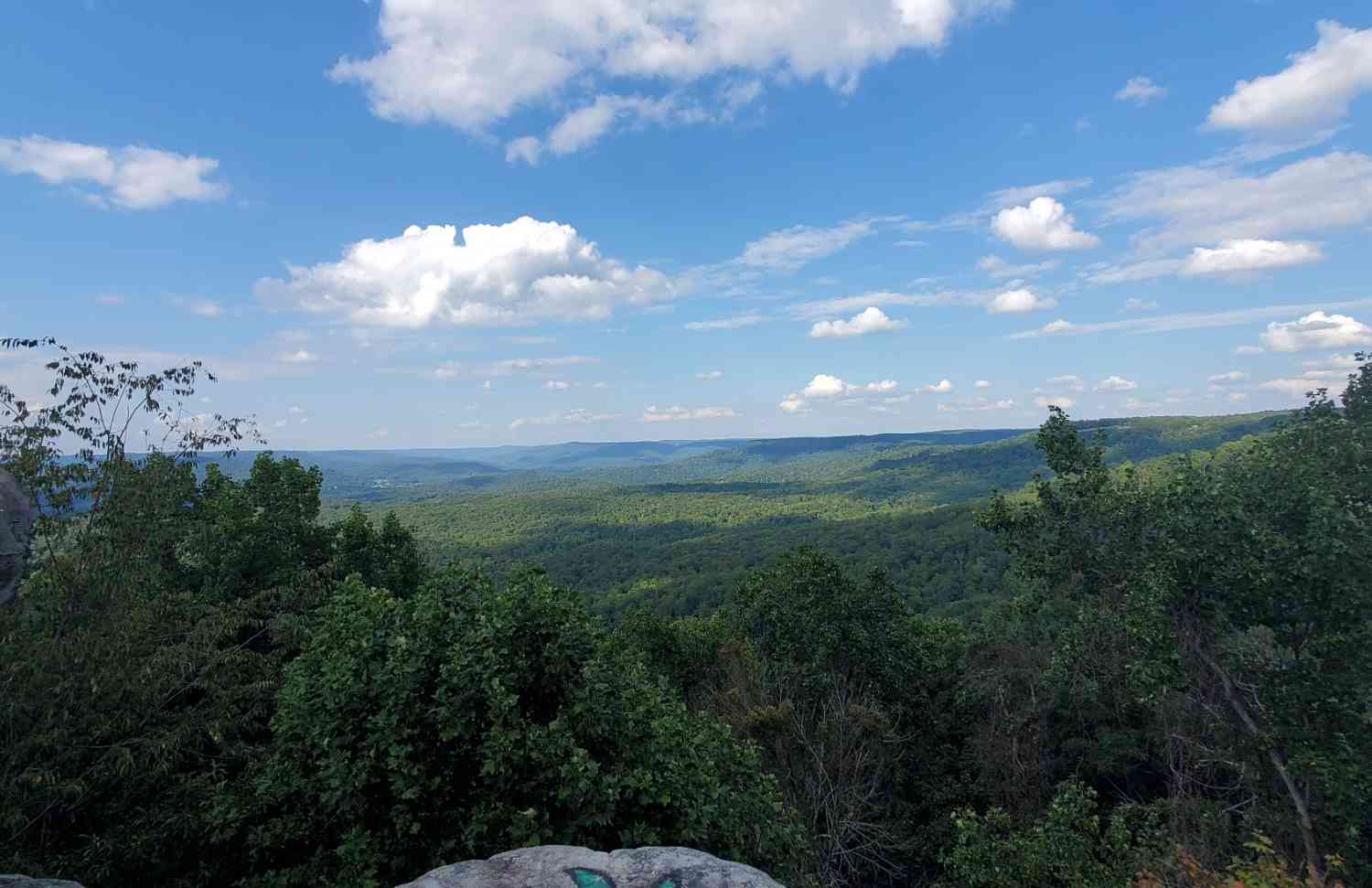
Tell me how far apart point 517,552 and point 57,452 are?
4695 inches

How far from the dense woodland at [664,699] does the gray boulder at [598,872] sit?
1350 millimetres

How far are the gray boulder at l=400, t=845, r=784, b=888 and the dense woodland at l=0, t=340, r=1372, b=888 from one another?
135 centimetres

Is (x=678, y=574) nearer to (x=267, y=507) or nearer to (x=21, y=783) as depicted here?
(x=267, y=507)

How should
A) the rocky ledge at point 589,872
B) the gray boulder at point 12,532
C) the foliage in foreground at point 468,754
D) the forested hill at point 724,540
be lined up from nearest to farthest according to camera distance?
1. the rocky ledge at point 589,872
2. the foliage in foreground at point 468,754
3. the gray boulder at point 12,532
4. the forested hill at point 724,540

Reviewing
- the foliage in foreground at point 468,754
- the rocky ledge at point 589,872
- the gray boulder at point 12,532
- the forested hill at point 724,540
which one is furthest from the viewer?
the forested hill at point 724,540

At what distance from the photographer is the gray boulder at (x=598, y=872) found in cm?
569

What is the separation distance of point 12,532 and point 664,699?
9529mm

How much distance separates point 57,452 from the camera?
10.6 m

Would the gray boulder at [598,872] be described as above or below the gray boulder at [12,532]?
below

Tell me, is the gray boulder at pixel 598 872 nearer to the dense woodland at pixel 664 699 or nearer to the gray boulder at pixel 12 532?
the dense woodland at pixel 664 699

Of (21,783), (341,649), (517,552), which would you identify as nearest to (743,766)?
(341,649)

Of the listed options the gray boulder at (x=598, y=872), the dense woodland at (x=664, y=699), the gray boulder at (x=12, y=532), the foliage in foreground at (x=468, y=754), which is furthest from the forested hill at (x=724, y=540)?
the gray boulder at (x=598, y=872)

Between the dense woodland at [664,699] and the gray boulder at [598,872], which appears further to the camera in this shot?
the dense woodland at [664,699]

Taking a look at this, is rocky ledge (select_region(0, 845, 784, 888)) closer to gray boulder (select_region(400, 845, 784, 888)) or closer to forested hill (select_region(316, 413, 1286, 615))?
gray boulder (select_region(400, 845, 784, 888))
